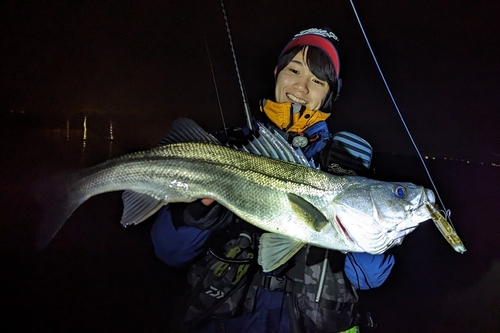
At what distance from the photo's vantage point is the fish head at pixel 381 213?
152cm

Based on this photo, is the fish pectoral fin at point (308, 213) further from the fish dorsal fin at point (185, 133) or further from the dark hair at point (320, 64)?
the dark hair at point (320, 64)

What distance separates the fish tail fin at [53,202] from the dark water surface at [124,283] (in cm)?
8

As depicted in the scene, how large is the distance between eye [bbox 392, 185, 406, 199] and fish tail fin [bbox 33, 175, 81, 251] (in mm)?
2049

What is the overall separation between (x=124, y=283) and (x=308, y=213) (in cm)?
427

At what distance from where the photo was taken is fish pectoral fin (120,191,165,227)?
1.76m

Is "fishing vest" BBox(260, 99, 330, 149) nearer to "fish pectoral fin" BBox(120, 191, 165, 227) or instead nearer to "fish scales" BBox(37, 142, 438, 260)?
"fish scales" BBox(37, 142, 438, 260)

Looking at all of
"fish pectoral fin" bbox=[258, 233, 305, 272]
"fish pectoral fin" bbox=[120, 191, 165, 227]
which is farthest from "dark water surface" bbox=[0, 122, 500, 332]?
"fish pectoral fin" bbox=[258, 233, 305, 272]

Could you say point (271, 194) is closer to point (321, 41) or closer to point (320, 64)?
point (320, 64)

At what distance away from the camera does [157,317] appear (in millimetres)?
4188

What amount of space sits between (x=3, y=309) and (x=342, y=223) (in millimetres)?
5155

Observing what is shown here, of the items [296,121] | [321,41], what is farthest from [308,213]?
[321,41]

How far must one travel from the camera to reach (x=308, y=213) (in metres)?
1.57

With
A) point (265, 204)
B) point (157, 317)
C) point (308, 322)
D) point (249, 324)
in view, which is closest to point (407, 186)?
point (265, 204)

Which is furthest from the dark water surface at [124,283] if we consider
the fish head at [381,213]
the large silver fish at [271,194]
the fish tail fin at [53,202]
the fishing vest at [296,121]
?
the fish head at [381,213]
